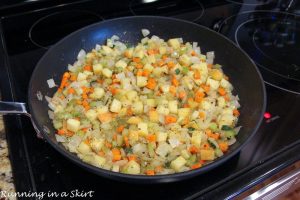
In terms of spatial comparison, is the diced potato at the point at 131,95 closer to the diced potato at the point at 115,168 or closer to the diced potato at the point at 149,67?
the diced potato at the point at 149,67

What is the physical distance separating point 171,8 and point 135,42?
36 centimetres

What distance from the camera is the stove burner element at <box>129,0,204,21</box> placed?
1609 millimetres

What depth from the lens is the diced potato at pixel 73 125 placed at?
1044 millimetres

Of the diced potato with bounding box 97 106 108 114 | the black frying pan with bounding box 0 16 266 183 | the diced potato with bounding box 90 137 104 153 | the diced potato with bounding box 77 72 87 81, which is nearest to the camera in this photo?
the black frying pan with bounding box 0 16 266 183

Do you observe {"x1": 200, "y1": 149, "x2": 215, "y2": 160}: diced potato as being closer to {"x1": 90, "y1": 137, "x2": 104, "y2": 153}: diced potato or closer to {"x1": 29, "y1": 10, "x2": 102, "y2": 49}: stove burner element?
{"x1": 90, "y1": 137, "x2": 104, "y2": 153}: diced potato

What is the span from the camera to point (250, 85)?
116 cm

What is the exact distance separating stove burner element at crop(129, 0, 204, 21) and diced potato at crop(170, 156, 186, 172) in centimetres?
85

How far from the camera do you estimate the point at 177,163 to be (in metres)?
0.96

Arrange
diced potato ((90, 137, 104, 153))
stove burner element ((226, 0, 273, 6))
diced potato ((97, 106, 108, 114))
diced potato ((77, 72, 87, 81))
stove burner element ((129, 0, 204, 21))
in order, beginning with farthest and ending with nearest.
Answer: stove burner element ((226, 0, 273, 6))
stove burner element ((129, 0, 204, 21))
diced potato ((77, 72, 87, 81))
diced potato ((97, 106, 108, 114))
diced potato ((90, 137, 104, 153))

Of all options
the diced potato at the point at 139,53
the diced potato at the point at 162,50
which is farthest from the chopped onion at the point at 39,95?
the diced potato at the point at 162,50

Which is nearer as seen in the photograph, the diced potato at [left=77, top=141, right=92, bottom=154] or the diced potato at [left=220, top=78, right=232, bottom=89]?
the diced potato at [left=77, top=141, right=92, bottom=154]

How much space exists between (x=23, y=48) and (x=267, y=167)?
1086mm

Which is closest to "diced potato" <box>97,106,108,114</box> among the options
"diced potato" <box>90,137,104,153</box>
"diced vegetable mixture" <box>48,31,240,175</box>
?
"diced vegetable mixture" <box>48,31,240,175</box>

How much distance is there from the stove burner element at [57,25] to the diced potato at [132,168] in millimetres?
735
